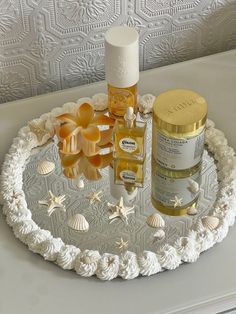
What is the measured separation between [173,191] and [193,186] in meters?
0.03

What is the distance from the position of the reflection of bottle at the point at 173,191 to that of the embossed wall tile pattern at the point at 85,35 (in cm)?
26

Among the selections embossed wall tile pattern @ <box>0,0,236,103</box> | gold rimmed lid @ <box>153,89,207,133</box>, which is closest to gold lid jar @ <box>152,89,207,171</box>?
gold rimmed lid @ <box>153,89,207,133</box>

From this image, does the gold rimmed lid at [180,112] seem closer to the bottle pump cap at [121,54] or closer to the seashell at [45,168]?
Answer: the bottle pump cap at [121,54]

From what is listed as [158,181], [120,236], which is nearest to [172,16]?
[158,181]

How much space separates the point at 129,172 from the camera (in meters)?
0.97

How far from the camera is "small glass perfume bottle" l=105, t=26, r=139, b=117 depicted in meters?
0.92

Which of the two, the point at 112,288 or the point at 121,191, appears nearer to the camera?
Answer: the point at 112,288

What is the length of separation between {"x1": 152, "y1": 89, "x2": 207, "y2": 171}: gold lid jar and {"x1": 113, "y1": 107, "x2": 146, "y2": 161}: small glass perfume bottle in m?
0.02

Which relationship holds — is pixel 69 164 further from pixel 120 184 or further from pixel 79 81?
pixel 79 81

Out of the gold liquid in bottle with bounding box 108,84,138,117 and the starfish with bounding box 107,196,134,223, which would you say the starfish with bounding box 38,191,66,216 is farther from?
the gold liquid in bottle with bounding box 108,84,138,117

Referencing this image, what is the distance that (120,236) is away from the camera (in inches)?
35.2

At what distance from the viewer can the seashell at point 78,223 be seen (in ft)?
2.95

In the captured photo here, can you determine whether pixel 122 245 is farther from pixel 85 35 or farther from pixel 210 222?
pixel 85 35

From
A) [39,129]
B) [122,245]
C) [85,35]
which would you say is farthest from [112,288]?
[85,35]
